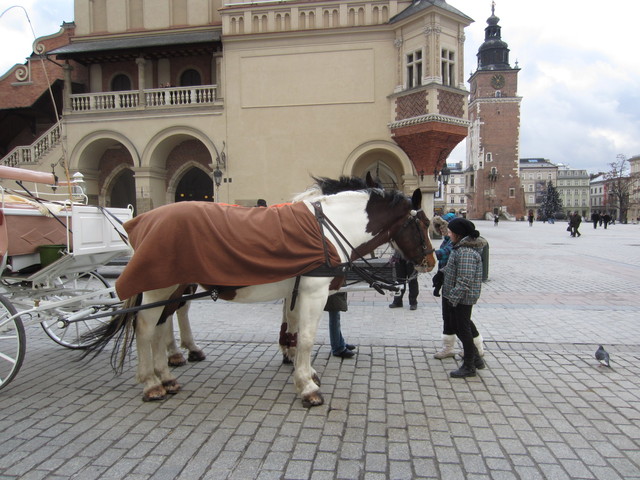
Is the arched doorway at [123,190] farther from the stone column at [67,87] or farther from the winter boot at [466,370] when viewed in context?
the winter boot at [466,370]

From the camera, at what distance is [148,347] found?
3.72 metres

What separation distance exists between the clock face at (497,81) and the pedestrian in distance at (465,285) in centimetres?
6995

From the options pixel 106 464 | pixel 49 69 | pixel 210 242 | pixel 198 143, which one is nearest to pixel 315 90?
pixel 198 143

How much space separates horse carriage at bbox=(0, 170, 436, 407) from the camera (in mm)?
3379

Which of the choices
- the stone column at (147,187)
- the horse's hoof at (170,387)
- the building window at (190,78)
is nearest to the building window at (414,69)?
the building window at (190,78)

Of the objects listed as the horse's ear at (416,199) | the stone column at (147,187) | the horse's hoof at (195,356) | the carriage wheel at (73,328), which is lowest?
the horse's hoof at (195,356)

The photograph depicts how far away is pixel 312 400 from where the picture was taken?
3525 millimetres

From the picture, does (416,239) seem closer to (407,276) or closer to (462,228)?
(462,228)

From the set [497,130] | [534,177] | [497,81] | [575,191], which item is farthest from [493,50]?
[575,191]

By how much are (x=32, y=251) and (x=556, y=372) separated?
18.0 feet

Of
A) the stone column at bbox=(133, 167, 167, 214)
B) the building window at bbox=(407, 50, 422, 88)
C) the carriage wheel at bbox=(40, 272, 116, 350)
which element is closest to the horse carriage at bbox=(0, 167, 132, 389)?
the carriage wheel at bbox=(40, 272, 116, 350)

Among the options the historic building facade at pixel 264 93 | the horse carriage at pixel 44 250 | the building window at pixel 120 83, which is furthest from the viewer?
the building window at pixel 120 83

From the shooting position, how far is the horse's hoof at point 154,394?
11.9 feet

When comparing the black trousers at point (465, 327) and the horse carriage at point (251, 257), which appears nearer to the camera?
the horse carriage at point (251, 257)
